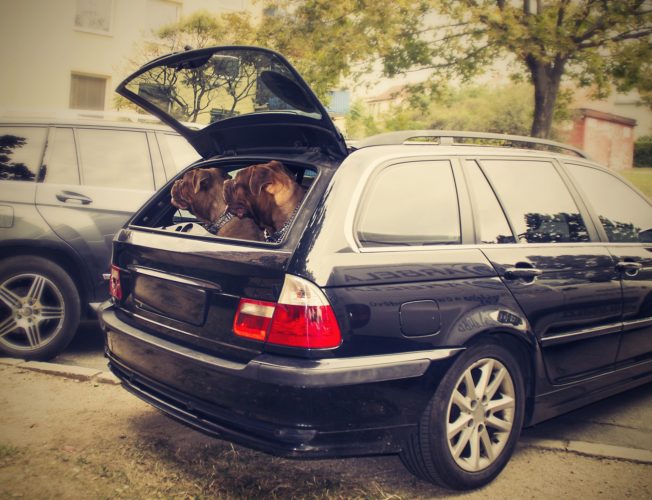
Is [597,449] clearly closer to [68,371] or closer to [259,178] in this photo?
[259,178]

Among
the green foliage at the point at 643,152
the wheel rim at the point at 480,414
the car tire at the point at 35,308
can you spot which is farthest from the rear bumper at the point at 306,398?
the green foliage at the point at 643,152

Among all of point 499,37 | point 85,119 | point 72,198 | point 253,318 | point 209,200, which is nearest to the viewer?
point 253,318

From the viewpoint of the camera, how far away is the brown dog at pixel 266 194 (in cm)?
314

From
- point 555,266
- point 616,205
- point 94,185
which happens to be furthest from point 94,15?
point 555,266

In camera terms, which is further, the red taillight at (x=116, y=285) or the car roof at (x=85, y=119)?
the car roof at (x=85, y=119)

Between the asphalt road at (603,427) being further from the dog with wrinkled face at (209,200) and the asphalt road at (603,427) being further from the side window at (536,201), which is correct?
the dog with wrinkled face at (209,200)

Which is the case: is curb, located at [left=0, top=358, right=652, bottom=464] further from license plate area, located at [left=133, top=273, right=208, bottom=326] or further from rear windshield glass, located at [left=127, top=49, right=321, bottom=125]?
rear windshield glass, located at [left=127, top=49, right=321, bottom=125]

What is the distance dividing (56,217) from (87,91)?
18557 mm

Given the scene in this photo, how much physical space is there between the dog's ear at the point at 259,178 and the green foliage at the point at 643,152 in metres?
44.3

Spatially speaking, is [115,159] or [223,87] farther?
[115,159]

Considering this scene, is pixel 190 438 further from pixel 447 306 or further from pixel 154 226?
pixel 447 306

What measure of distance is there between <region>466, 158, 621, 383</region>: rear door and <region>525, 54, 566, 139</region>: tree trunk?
30.0 feet

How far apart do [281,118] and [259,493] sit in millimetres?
1788

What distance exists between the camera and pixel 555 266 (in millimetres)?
3256
